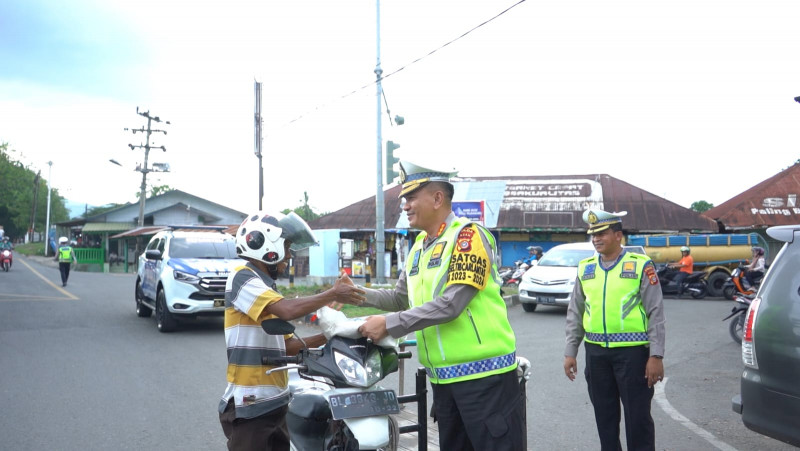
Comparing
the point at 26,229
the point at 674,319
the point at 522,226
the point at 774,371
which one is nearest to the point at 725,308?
the point at 674,319

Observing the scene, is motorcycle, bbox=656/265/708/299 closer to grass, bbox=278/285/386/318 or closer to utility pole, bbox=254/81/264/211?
grass, bbox=278/285/386/318

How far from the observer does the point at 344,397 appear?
2381 millimetres

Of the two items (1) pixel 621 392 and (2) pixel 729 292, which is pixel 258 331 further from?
(2) pixel 729 292

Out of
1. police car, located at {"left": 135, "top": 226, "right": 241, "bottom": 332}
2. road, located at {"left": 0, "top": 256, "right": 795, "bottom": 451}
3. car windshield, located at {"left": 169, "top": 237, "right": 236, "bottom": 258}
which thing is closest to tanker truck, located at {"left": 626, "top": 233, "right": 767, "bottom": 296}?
road, located at {"left": 0, "top": 256, "right": 795, "bottom": 451}

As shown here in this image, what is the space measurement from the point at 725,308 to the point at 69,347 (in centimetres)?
1564

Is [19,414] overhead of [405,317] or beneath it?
beneath

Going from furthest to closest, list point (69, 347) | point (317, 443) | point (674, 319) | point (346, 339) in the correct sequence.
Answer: point (674, 319)
point (69, 347)
point (317, 443)
point (346, 339)

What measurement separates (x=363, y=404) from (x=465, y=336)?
1.85ft

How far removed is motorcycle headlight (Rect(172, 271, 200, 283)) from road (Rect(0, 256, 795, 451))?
1.03m

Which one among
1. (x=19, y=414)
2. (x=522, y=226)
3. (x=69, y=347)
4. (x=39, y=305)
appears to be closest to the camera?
(x=19, y=414)

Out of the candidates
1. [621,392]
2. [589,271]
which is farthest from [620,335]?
[589,271]

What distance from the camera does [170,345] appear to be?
9.93 m

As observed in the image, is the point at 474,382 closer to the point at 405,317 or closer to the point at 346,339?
the point at 405,317

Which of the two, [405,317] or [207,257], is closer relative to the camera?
[405,317]
